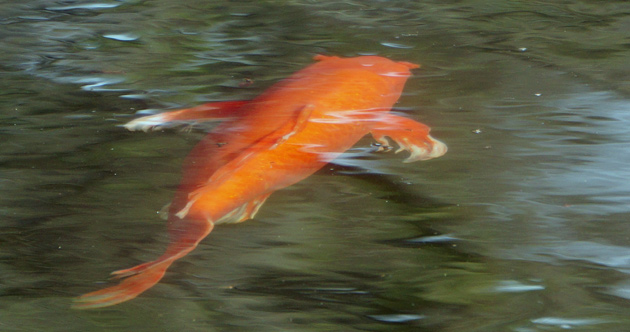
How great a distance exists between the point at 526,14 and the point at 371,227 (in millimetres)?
2251

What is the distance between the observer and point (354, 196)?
1941 mm

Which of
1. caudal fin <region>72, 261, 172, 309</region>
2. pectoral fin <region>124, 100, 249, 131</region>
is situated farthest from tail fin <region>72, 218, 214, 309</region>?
pectoral fin <region>124, 100, 249, 131</region>

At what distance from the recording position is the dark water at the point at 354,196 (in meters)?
1.52

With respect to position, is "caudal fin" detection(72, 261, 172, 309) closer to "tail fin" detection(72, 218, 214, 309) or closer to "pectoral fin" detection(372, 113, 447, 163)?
"tail fin" detection(72, 218, 214, 309)

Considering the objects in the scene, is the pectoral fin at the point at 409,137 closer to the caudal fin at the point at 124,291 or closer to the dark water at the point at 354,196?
the dark water at the point at 354,196

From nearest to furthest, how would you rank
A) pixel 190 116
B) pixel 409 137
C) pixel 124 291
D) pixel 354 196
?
pixel 124 291 < pixel 354 196 < pixel 409 137 < pixel 190 116

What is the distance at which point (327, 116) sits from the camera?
2.26 meters

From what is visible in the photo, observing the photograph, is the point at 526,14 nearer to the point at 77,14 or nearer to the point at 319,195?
the point at 319,195

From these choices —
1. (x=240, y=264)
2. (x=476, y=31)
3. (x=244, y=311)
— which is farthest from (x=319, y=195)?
(x=476, y=31)

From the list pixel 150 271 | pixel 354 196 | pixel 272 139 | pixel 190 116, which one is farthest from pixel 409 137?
pixel 150 271

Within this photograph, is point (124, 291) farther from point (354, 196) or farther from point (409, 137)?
point (409, 137)

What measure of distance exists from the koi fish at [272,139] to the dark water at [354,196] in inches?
2.1

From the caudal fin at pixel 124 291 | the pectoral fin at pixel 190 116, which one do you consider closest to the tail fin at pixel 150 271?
the caudal fin at pixel 124 291

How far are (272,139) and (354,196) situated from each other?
1.06 feet
